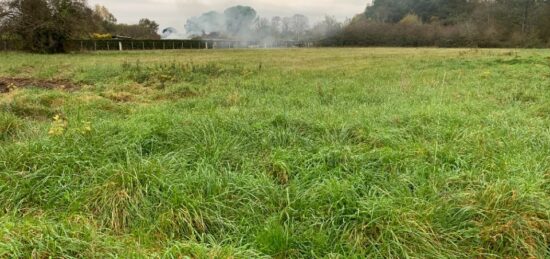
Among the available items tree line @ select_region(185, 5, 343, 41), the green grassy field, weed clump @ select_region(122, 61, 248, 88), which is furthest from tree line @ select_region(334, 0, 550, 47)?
the green grassy field

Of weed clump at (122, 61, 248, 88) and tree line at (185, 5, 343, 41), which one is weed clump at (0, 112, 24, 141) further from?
tree line at (185, 5, 343, 41)

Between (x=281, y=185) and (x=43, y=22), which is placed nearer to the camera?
(x=281, y=185)

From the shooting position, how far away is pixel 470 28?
52.8 m

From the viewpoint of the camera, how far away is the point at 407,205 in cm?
322

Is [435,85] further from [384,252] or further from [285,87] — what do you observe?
[384,252]

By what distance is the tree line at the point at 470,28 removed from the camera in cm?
4619

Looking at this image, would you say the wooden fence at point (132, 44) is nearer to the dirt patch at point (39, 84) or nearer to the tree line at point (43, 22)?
the tree line at point (43, 22)

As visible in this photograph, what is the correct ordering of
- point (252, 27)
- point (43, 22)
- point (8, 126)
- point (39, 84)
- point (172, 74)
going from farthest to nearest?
1. point (252, 27)
2. point (43, 22)
3. point (172, 74)
4. point (39, 84)
5. point (8, 126)

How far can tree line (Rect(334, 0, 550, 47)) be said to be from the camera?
152 ft

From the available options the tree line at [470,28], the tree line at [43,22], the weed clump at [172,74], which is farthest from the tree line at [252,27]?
the weed clump at [172,74]

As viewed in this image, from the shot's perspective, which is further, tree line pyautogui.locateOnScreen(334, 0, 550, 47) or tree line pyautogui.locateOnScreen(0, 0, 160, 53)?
tree line pyautogui.locateOnScreen(334, 0, 550, 47)

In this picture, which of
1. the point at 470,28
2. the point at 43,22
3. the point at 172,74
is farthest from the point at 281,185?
the point at 470,28

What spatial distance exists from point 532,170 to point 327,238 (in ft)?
7.84

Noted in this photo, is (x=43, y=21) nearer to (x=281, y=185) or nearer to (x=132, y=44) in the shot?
(x=132, y=44)
